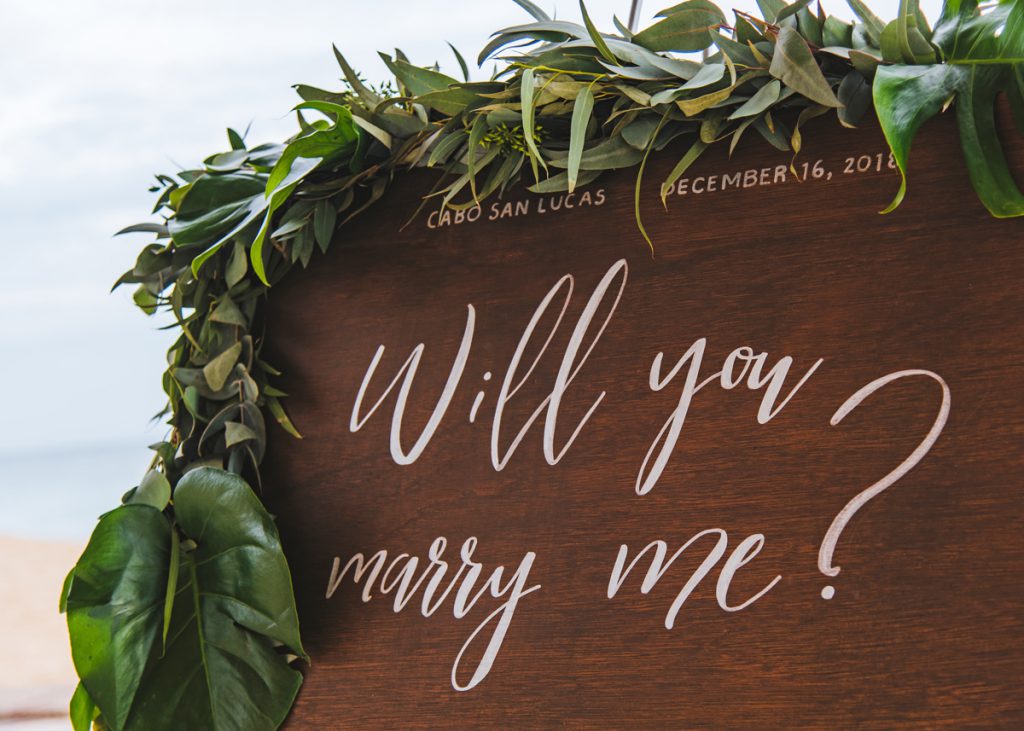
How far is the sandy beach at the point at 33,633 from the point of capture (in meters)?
1.72

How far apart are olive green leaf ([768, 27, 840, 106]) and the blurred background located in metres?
0.15

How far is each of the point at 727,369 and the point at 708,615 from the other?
0.21m

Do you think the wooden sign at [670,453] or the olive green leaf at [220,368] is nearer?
the wooden sign at [670,453]

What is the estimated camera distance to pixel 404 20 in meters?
1.16

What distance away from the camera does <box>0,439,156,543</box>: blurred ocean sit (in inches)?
382

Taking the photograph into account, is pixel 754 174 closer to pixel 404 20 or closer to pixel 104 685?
pixel 404 20

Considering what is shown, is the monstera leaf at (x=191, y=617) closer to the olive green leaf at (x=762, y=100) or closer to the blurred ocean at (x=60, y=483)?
the olive green leaf at (x=762, y=100)

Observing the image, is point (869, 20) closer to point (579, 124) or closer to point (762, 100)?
point (762, 100)

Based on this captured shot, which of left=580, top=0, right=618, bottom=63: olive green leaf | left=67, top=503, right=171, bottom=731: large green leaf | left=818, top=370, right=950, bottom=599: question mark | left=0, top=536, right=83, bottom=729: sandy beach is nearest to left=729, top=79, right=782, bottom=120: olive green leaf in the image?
left=580, top=0, right=618, bottom=63: olive green leaf

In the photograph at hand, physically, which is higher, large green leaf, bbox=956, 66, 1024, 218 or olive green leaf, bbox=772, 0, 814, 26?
olive green leaf, bbox=772, 0, 814, 26

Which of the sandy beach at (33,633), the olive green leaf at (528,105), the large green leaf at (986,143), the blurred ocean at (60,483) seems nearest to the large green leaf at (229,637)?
the olive green leaf at (528,105)

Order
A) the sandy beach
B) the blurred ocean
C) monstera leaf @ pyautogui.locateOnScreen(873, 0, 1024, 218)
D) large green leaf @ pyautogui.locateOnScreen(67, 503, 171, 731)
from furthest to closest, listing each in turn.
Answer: the blurred ocean, the sandy beach, large green leaf @ pyautogui.locateOnScreen(67, 503, 171, 731), monstera leaf @ pyautogui.locateOnScreen(873, 0, 1024, 218)

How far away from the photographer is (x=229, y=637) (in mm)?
848

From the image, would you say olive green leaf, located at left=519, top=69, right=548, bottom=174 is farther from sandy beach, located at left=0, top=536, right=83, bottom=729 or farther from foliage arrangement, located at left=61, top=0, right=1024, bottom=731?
sandy beach, located at left=0, top=536, right=83, bottom=729
